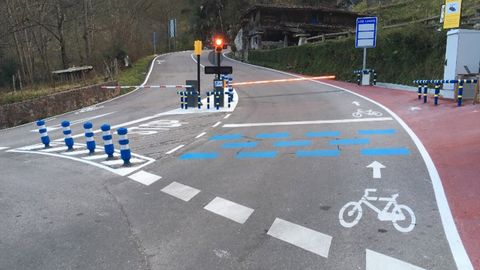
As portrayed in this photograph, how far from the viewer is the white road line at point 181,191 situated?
740cm

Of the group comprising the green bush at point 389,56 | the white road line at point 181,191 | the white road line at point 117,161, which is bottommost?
the white road line at point 117,161

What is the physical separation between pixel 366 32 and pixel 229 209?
22.9m

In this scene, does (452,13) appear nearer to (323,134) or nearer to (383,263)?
(323,134)

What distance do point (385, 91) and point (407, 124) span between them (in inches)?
412

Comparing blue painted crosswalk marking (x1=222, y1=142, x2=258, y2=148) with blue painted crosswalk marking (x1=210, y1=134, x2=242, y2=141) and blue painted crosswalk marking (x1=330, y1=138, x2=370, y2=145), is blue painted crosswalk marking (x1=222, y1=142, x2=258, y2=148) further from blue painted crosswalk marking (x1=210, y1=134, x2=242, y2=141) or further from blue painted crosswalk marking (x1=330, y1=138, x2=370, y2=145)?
blue painted crosswalk marking (x1=330, y1=138, x2=370, y2=145)

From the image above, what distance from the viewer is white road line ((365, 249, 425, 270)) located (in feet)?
15.3

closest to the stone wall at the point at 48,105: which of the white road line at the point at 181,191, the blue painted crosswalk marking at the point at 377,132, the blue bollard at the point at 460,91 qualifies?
the white road line at the point at 181,191

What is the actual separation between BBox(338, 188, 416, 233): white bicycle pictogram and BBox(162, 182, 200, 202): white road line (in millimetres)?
2574

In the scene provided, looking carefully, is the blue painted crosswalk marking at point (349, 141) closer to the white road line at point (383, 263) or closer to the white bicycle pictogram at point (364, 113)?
the white bicycle pictogram at point (364, 113)

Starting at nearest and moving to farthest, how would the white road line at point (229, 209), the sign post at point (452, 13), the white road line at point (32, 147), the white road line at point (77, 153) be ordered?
the white road line at point (229, 209), the white road line at point (77, 153), the white road line at point (32, 147), the sign post at point (452, 13)

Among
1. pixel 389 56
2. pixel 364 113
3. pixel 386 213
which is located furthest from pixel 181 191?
pixel 389 56

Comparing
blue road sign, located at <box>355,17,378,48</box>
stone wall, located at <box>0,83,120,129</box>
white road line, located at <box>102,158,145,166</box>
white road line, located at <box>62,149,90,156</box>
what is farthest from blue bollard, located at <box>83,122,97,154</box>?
blue road sign, located at <box>355,17,378,48</box>

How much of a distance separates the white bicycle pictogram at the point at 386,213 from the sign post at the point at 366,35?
21.4 m

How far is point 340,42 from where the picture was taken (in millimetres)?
34406
